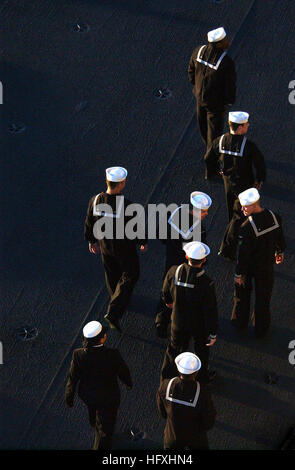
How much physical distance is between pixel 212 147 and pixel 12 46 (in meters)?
3.58

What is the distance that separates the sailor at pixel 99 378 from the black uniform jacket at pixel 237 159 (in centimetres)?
221

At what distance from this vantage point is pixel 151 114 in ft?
33.0

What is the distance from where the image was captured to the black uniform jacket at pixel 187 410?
6.61 metres

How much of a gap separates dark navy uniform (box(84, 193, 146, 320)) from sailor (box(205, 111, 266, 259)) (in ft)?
2.72

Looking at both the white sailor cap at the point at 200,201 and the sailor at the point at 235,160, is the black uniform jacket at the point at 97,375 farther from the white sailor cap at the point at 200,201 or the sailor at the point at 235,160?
the sailor at the point at 235,160

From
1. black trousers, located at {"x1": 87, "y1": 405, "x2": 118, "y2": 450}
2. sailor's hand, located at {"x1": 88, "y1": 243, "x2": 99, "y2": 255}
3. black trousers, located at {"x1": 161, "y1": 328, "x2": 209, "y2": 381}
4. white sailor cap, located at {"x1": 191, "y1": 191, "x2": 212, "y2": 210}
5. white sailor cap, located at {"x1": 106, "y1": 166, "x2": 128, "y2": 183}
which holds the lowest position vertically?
black trousers, located at {"x1": 87, "y1": 405, "x2": 118, "y2": 450}

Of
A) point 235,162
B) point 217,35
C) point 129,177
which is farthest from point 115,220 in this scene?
point 217,35

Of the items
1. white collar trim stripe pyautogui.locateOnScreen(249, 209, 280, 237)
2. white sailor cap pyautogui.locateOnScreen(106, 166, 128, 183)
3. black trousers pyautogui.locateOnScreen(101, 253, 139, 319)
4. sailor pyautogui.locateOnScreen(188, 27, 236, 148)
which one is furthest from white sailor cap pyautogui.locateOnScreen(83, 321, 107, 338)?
sailor pyautogui.locateOnScreen(188, 27, 236, 148)

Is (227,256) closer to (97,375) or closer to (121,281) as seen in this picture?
(121,281)

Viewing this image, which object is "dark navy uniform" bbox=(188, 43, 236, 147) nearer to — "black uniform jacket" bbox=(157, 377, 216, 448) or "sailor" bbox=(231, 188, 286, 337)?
"sailor" bbox=(231, 188, 286, 337)

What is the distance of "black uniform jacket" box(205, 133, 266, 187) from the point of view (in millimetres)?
8266

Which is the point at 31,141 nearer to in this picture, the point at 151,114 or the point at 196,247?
the point at 151,114

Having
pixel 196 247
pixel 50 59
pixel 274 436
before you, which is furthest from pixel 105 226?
pixel 50 59

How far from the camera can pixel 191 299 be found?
721 cm
